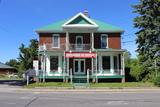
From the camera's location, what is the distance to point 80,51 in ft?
154

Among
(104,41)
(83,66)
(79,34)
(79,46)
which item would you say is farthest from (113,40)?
(83,66)

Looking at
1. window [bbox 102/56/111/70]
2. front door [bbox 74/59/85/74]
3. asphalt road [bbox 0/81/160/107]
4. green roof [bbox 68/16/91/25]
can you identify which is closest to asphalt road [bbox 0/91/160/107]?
asphalt road [bbox 0/81/160/107]

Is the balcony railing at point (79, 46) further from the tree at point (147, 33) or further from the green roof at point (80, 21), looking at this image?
the tree at point (147, 33)

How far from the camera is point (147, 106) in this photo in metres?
17.9

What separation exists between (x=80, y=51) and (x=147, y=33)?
920cm

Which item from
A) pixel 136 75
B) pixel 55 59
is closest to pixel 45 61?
pixel 55 59

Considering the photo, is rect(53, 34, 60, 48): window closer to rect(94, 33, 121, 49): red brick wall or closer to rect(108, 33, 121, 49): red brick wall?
rect(94, 33, 121, 49): red brick wall

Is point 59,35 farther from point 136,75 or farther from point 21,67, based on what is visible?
point 21,67

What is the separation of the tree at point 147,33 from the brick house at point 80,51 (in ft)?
8.91

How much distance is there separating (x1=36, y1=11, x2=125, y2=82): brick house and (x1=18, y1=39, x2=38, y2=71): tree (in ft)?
84.0

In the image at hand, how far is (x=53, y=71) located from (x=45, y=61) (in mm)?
1682

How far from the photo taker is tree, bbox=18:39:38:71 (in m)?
76.7

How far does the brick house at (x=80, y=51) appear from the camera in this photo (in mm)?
46959

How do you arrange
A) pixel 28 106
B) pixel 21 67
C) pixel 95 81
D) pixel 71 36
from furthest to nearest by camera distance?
pixel 21 67, pixel 71 36, pixel 95 81, pixel 28 106
